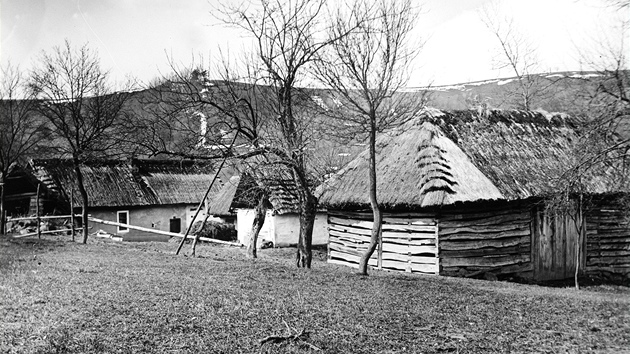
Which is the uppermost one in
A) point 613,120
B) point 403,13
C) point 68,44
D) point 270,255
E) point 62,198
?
point 68,44

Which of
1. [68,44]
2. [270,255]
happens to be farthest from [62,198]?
[270,255]

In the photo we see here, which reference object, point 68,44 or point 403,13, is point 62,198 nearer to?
point 68,44

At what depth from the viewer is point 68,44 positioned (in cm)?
2219

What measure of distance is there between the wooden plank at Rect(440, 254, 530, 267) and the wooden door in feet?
1.99

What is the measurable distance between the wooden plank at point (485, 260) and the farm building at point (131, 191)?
19.2 metres

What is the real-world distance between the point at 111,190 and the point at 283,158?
24.0 m

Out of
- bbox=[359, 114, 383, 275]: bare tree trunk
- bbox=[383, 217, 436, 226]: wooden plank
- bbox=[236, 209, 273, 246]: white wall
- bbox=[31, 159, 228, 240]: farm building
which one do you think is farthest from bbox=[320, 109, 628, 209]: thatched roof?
bbox=[31, 159, 228, 240]: farm building

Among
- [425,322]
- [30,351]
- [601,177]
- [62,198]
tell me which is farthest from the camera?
[62,198]

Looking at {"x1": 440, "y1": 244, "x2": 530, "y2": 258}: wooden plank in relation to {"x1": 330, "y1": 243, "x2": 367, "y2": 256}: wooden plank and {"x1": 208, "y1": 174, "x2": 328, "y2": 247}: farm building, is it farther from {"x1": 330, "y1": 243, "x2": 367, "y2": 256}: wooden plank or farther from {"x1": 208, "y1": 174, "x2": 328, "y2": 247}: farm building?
{"x1": 208, "y1": 174, "x2": 328, "y2": 247}: farm building

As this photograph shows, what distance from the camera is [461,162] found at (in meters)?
17.5

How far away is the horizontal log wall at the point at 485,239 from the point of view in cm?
1703

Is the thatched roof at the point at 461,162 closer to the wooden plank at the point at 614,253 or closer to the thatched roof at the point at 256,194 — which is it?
the wooden plank at the point at 614,253

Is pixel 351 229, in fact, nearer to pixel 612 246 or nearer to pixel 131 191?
pixel 612 246

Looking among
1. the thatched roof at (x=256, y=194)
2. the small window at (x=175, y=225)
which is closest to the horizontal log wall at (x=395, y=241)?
the thatched roof at (x=256, y=194)
